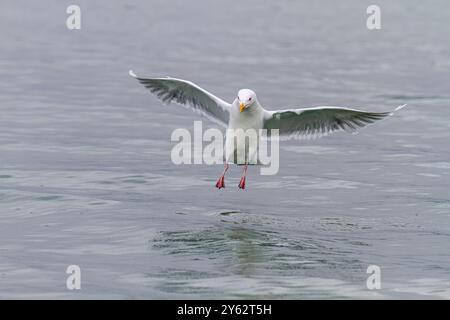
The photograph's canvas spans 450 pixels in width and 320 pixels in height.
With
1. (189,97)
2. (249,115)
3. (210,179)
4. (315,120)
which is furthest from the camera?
(210,179)

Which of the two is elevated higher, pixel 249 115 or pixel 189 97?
pixel 189 97

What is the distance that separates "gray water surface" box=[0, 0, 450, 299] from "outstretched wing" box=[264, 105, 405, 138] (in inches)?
35.2

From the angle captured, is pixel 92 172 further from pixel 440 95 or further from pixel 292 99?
pixel 440 95

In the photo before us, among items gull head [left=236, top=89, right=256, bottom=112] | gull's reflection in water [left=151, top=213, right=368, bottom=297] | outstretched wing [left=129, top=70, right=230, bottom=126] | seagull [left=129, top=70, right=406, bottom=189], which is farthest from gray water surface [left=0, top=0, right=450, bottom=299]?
gull head [left=236, top=89, right=256, bottom=112]

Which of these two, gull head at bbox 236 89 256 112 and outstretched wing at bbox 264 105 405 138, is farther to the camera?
outstretched wing at bbox 264 105 405 138

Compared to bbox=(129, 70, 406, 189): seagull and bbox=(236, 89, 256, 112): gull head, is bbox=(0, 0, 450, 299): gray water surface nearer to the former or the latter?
bbox=(129, 70, 406, 189): seagull

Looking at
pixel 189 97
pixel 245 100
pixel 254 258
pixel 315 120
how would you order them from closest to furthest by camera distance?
pixel 254 258, pixel 245 100, pixel 315 120, pixel 189 97

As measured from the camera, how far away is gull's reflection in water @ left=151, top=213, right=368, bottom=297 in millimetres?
11641

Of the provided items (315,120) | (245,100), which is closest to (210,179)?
A: (315,120)

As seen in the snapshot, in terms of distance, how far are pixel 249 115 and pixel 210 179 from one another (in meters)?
1.84

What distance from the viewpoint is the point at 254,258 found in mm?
12734

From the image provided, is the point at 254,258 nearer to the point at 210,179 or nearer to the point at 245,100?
the point at 245,100
